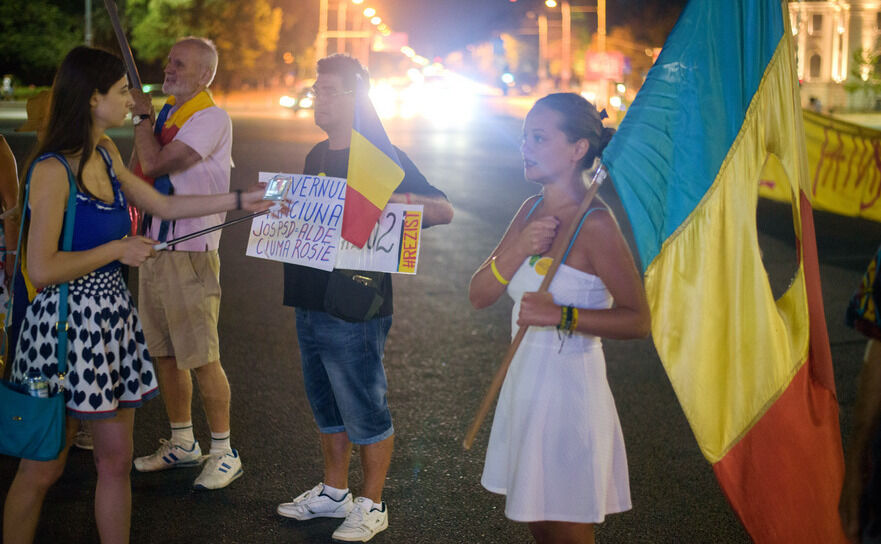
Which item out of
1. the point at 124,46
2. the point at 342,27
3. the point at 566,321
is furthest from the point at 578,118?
the point at 342,27

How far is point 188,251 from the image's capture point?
450 centimetres

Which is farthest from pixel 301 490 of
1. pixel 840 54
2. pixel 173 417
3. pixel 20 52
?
pixel 840 54

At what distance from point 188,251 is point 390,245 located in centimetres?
125

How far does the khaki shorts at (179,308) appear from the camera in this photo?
175 inches

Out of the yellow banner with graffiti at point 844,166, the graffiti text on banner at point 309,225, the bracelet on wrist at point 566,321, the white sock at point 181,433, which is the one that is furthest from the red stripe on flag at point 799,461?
the yellow banner with graffiti at point 844,166

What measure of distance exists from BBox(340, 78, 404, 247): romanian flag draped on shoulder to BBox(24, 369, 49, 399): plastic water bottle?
Answer: 123 cm

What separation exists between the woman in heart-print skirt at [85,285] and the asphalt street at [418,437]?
0.78 metres

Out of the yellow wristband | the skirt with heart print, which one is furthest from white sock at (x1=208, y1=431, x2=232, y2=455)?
the yellow wristband

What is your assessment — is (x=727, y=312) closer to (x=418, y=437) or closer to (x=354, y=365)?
(x=354, y=365)

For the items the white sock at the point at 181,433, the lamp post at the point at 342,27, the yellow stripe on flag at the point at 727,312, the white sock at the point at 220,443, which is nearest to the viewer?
the yellow stripe on flag at the point at 727,312

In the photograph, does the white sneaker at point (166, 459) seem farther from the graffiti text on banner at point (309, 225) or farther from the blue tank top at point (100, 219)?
the blue tank top at point (100, 219)

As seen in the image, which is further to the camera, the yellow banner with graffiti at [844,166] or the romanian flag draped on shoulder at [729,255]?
the yellow banner with graffiti at [844,166]

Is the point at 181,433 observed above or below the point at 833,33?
below

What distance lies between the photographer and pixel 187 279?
4.49m
